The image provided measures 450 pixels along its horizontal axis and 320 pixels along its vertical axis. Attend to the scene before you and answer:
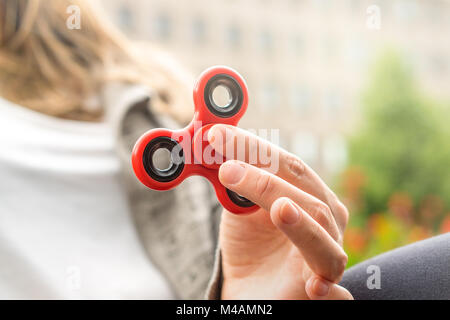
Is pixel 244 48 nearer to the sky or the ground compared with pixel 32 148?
nearer to the sky

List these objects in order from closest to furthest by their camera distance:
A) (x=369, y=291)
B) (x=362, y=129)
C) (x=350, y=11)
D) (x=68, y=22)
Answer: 1. (x=369, y=291)
2. (x=68, y=22)
3. (x=362, y=129)
4. (x=350, y=11)

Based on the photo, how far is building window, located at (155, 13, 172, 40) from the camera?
36.6ft

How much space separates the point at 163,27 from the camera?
11.4 metres

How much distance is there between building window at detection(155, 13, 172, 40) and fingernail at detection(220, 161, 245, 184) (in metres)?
11.1

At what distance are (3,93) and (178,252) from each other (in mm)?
344

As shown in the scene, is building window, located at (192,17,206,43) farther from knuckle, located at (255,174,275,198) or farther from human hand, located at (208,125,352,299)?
knuckle, located at (255,174,275,198)

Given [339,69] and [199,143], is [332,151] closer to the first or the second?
[339,69]

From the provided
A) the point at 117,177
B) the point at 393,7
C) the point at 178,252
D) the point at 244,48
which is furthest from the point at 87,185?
the point at 393,7

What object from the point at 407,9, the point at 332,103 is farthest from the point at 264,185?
the point at 407,9

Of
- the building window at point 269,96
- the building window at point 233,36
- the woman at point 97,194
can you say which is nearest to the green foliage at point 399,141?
the building window at point 269,96

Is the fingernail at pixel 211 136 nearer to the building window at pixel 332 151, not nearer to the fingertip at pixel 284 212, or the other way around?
the fingertip at pixel 284 212

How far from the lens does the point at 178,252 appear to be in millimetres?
681

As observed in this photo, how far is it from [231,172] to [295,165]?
6cm

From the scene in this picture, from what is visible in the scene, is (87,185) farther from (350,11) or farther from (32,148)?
(350,11)
